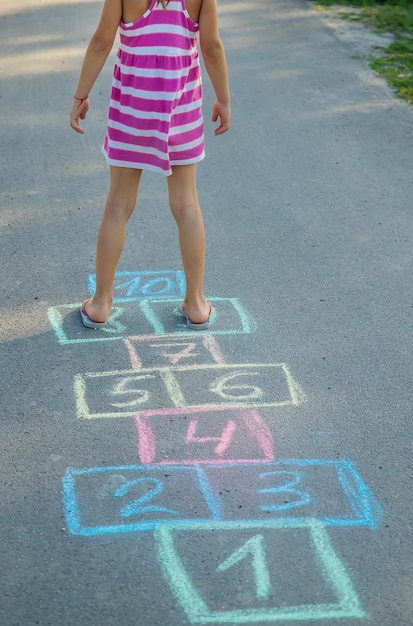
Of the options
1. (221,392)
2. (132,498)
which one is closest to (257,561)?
(132,498)

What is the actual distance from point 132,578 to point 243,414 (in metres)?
1.00

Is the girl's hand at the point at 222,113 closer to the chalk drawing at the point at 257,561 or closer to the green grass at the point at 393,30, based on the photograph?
the chalk drawing at the point at 257,561

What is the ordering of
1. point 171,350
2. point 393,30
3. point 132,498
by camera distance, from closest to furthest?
1. point 132,498
2. point 171,350
3. point 393,30

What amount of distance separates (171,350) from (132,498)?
3.46ft

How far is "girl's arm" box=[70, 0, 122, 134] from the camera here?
383 cm

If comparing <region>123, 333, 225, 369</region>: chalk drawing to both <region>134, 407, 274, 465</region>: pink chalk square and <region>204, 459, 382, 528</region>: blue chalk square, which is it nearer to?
<region>134, 407, 274, 465</region>: pink chalk square

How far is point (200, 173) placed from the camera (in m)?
6.16

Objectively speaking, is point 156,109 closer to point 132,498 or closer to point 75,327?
point 75,327

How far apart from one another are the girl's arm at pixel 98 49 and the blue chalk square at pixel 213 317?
2.95ft

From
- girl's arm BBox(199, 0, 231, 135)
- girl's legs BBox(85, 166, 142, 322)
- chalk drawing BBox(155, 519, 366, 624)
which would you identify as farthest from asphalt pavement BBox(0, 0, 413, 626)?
girl's arm BBox(199, 0, 231, 135)

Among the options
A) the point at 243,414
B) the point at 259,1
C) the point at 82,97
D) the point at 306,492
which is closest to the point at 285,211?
the point at 82,97

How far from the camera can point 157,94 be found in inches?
→ 153

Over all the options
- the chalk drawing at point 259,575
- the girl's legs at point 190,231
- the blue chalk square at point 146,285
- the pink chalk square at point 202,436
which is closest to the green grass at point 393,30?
the blue chalk square at point 146,285

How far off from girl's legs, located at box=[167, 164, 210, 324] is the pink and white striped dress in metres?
0.12
